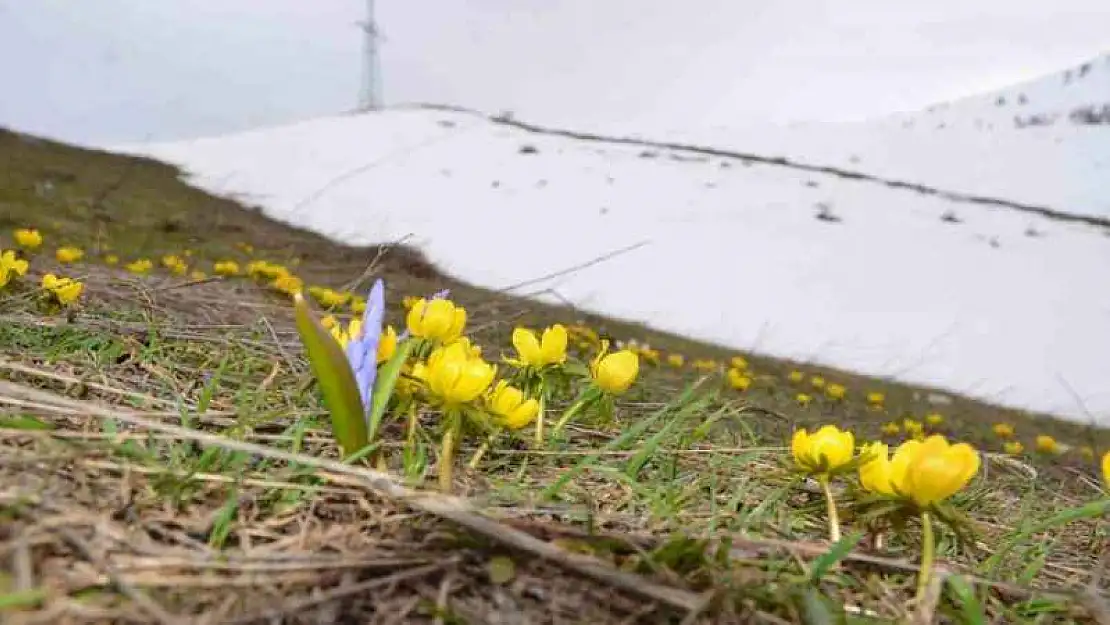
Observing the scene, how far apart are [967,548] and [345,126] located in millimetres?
15462

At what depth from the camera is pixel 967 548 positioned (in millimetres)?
958

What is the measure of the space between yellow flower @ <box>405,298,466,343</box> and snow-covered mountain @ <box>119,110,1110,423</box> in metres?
4.32

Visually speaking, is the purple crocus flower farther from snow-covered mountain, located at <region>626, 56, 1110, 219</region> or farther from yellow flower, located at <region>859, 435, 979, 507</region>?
snow-covered mountain, located at <region>626, 56, 1110, 219</region>

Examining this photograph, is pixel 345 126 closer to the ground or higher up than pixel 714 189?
higher up

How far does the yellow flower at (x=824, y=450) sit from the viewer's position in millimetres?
875

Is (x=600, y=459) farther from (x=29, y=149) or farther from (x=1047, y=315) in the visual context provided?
(x=29, y=149)

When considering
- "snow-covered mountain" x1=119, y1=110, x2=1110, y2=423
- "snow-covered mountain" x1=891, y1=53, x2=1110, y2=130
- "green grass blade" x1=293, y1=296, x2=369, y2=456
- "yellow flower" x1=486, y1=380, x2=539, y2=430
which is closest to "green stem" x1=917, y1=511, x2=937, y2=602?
"yellow flower" x1=486, y1=380, x2=539, y2=430

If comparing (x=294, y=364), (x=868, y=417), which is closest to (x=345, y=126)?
(x=868, y=417)

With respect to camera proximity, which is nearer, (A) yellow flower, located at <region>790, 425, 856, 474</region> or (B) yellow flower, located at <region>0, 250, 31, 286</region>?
(A) yellow flower, located at <region>790, 425, 856, 474</region>

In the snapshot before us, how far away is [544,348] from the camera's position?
1.10 m

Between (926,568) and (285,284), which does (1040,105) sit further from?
(926,568)

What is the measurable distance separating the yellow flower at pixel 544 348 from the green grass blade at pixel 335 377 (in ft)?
1.05

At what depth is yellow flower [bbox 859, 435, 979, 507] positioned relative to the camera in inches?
28.7

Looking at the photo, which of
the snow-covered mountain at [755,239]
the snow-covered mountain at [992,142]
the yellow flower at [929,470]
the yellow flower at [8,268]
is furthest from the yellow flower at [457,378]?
the snow-covered mountain at [992,142]
